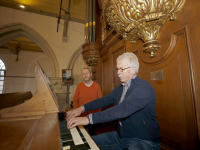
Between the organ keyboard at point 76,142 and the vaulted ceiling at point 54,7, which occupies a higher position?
the vaulted ceiling at point 54,7

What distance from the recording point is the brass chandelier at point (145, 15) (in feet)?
3.43

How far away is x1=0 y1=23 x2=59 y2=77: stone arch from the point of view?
4.85 meters

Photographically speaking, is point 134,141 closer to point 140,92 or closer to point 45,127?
point 140,92

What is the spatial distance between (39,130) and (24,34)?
6083 millimetres

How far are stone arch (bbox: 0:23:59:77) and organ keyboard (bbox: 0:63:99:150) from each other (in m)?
4.78

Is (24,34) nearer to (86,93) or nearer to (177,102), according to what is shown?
(86,93)

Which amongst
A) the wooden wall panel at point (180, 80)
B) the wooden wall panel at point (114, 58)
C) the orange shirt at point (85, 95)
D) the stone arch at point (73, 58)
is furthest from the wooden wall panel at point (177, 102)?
the stone arch at point (73, 58)

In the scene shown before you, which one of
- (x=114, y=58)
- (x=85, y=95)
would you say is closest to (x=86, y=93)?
(x=85, y=95)

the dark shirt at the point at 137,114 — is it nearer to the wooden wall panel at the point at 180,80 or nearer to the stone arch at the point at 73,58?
the wooden wall panel at the point at 180,80

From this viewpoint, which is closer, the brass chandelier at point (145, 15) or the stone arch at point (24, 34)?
the brass chandelier at point (145, 15)

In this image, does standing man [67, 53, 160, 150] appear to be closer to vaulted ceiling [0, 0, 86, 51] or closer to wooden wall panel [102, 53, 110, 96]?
wooden wall panel [102, 53, 110, 96]

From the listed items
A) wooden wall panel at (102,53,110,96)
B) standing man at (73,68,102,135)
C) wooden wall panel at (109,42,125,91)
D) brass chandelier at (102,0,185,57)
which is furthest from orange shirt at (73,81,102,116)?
brass chandelier at (102,0,185,57)

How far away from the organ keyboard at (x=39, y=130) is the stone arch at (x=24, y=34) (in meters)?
4.78

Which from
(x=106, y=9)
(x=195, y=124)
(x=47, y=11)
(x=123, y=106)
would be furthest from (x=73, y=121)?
(x=47, y=11)
